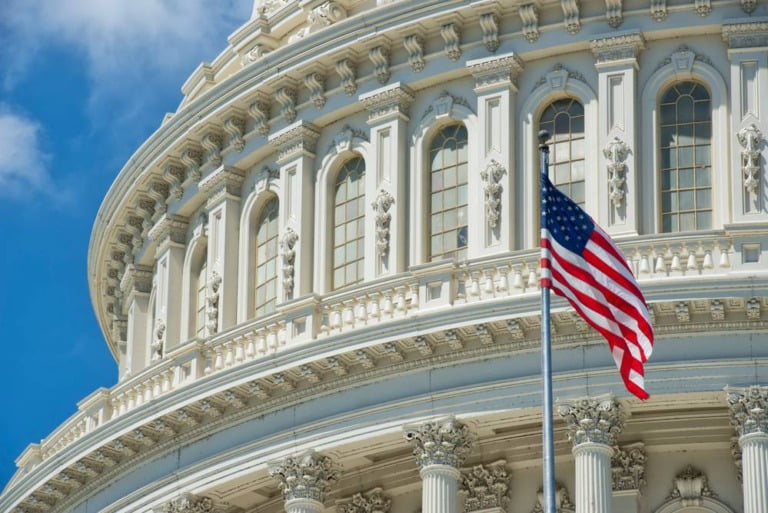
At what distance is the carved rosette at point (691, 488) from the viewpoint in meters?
53.5

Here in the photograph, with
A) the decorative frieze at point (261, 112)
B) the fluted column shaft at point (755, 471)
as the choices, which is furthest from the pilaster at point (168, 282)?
the fluted column shaft at point (755, 471)

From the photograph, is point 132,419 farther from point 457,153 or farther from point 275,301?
point 457,153

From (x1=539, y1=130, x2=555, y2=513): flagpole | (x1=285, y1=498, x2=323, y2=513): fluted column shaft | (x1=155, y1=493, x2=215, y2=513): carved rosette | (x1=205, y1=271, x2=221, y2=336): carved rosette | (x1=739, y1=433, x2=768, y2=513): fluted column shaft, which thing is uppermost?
(x1=205, y1=271, x2=221, y2=336): carved rosette

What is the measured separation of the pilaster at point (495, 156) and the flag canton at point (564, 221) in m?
10.0

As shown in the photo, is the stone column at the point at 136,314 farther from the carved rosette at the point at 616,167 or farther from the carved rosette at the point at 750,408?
the carved rosette at the point at 750,408

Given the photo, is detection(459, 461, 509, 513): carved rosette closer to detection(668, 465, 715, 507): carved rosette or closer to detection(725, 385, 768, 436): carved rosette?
detection(668, 465, 715, 507): carved rosette

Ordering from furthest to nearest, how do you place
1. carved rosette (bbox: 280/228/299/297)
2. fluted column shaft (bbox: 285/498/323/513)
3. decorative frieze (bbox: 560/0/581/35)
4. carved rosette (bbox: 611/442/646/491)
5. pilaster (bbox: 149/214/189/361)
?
pilaster (bbox: 149/214/189/361), carved rosette (bbox: 280/228/299/297), decorative frieze (bbox: 560/0/581/35), fluted column shaft (bbox: 285/498/323/513), carved rosette (bbox: 611/442/646/491)

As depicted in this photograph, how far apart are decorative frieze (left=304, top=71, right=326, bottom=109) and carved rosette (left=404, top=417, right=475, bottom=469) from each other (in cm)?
927

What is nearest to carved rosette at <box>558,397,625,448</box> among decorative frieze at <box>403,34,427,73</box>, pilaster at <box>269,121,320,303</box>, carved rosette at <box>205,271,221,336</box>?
pilaster at <box>269,121,320,303</box>

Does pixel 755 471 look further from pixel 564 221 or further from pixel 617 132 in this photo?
pixel 617 132

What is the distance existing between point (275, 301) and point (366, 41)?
17.9 ft

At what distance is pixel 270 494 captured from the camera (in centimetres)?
5747

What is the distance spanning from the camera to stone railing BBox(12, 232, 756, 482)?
53.4 meters

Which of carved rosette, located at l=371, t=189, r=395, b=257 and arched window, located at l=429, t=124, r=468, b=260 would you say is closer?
arched window, located at l=429, t=124, r=468, b=260
